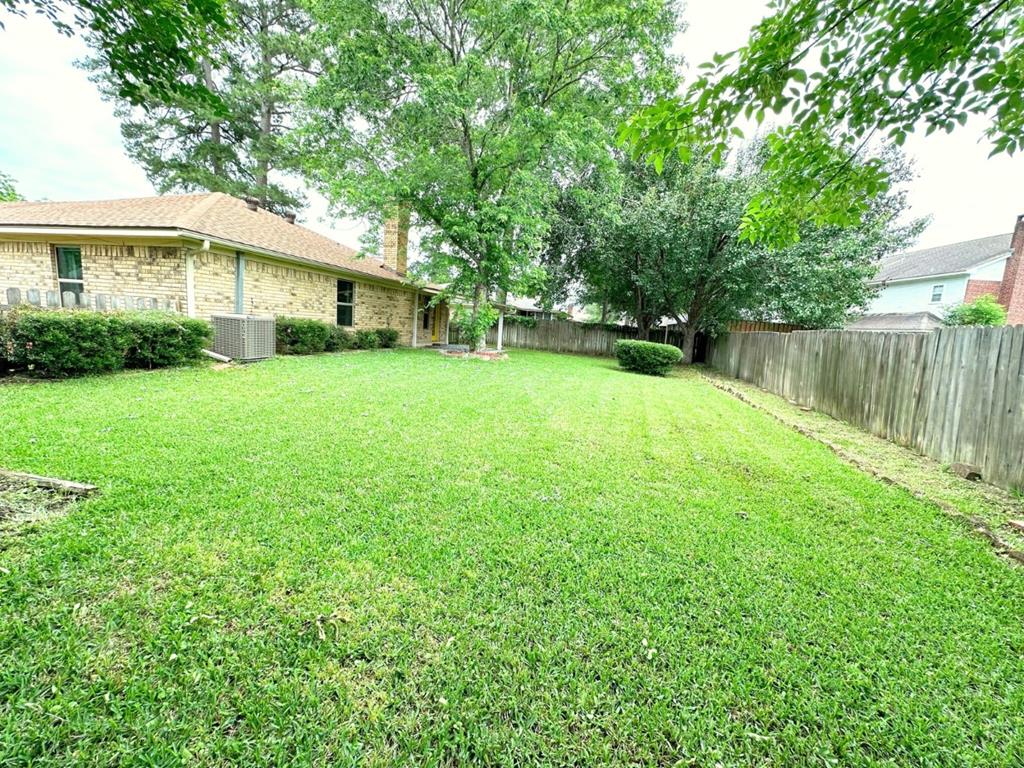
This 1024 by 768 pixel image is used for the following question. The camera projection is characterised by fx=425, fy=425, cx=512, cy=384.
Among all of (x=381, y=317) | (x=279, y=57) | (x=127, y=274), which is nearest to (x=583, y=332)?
(x=381, y=317)

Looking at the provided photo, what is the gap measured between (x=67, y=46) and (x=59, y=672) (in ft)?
13.5

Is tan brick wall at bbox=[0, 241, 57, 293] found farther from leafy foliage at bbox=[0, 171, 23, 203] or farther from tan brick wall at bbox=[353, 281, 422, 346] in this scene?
leafy foliage at bbox=[0, 171, 23, 203]

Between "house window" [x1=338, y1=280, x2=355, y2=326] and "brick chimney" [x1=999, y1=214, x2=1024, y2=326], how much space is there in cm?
2801

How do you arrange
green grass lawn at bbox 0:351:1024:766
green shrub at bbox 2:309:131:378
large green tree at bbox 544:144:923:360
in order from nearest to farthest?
green grass lawn at bbox 0:351:1024:766
green shrub at bbox 2:309:131:378
large green tree at bbox 544:144:923:360

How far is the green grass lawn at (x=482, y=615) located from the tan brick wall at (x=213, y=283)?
644 cm

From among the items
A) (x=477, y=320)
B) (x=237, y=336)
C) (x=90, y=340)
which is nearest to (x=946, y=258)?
(x=477, y=320)

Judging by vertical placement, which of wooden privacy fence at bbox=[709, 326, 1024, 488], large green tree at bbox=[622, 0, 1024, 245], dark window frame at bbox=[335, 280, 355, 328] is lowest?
wooden privacy fence at bbox=[709, 326, 1024, 488]

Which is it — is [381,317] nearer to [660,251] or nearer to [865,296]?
[660,251]

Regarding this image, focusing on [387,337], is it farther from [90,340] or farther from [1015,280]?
[1015,280]

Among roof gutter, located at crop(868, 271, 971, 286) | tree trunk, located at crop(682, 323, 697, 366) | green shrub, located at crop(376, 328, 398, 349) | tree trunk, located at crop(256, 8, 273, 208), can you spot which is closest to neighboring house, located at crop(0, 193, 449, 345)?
green shrub, located at crop(376, 328, 398, 349)

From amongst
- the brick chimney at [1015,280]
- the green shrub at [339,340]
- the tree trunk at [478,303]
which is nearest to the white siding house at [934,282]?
the brick chimney at [1015,280]

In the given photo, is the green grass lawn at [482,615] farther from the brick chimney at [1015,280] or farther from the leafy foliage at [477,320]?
the brick chimney at [1015,280]

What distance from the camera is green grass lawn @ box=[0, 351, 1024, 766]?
154cm

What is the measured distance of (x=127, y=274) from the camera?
9766 millimetres
